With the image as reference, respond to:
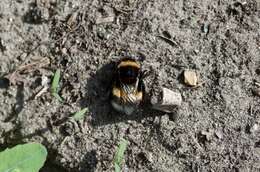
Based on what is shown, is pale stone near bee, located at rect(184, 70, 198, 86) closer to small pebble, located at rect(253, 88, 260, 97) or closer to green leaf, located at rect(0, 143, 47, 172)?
small pebble, located at rect(253, 88, 260, 97)

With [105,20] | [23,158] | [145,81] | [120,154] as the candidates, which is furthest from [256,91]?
[23,158]

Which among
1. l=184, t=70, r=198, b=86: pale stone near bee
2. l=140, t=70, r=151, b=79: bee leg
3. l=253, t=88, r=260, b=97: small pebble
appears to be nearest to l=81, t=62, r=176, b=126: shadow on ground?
l=140, t=70, r=151, b=79: bee leg

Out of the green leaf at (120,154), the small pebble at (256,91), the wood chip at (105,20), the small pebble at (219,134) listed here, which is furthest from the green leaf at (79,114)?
the small pebble at (256,91)

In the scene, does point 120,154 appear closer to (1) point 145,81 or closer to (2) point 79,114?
(2) point 79,114

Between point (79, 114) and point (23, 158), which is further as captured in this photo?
point (79, 114)

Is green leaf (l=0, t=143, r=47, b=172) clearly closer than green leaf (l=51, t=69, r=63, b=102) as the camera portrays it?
Yes

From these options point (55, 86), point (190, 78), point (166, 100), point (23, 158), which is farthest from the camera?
point (55, 86)
